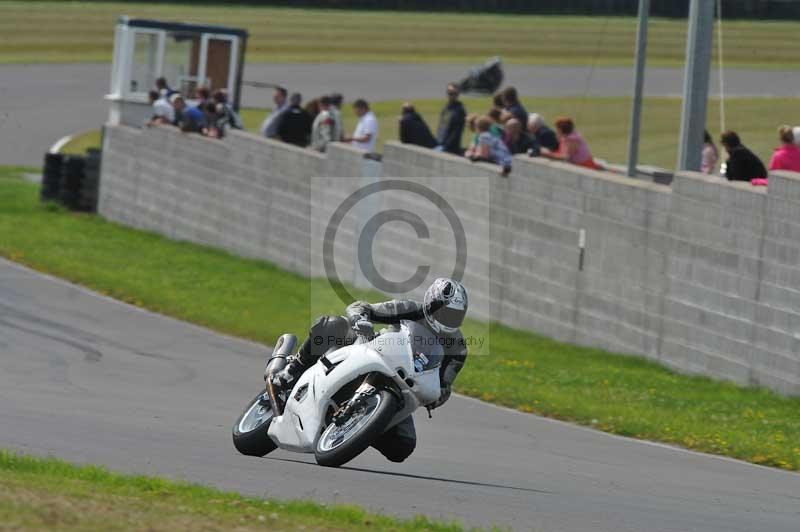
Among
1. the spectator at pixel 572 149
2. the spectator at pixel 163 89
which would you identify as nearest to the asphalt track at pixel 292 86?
the spectator at pixel 163 89

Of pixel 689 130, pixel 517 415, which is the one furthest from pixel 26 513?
pixel 689 130

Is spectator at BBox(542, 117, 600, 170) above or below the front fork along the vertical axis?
above

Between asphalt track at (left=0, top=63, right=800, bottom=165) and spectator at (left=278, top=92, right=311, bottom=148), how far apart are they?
41.6ft

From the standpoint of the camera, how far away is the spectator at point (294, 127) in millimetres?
25062

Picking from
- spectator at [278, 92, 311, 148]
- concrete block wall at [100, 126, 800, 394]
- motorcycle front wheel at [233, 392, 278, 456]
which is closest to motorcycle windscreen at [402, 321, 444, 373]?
motorcycle front wheel at [233, 392, 278, 456]

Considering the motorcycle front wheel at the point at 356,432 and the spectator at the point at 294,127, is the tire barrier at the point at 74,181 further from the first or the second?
the motorcycle front wheel at the point at 356,432

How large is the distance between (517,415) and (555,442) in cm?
158

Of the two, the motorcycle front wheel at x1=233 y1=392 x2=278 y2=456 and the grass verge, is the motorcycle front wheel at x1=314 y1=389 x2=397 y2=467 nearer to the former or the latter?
the motorcycle front wheel at x1=233 y1=392 x2=278 y2=456

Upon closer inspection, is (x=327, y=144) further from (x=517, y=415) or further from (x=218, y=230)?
(x=517, y=415)

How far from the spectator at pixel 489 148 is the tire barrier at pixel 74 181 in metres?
11.6

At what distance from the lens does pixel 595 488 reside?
10039 mm

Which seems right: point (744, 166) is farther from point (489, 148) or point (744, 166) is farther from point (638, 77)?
point (638, 77)

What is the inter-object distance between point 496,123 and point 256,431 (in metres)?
10.8

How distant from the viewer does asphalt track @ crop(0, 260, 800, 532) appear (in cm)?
891
